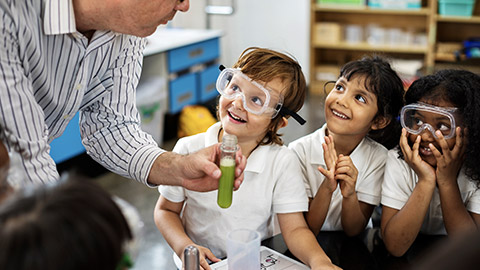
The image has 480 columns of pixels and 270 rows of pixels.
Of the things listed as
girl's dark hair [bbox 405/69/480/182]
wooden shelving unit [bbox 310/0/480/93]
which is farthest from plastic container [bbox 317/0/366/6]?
girl's dark hair [bbox 405/69/480/182]

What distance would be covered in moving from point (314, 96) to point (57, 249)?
18.7 ft

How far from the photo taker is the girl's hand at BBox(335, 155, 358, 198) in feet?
5.35

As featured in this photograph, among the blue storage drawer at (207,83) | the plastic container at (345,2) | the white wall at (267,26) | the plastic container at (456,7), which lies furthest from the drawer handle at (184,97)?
the plastic container at (456,7)

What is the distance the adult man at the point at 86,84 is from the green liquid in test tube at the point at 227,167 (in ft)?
0.07

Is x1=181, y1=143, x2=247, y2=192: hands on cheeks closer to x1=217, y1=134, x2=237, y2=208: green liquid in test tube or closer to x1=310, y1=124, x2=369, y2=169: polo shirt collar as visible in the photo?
x1=217, y1=134, x2=237, y2=208: green liquid in test tube

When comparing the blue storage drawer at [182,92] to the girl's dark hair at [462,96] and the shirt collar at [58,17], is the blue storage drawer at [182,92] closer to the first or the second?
the girl's dark hair at [462,96]

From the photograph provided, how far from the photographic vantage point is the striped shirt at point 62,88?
1231 mm

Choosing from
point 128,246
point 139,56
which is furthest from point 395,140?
point 128,246

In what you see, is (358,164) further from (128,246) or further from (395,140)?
(128,246)

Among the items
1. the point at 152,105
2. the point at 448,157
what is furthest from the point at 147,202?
the point at 448,157

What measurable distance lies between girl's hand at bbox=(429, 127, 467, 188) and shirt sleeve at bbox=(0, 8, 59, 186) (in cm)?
A: 100

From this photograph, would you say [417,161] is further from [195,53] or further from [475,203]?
[195,53]

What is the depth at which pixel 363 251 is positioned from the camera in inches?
62.7

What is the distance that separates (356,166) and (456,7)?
4.35m
